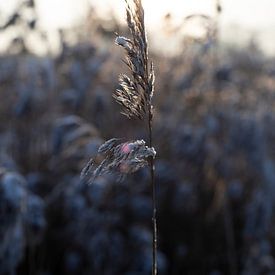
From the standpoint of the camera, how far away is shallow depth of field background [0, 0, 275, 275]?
4.57m

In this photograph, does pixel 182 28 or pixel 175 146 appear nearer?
pixel 182 28

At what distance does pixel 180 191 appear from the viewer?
5320mm

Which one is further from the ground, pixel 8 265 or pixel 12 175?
pixel 12 175

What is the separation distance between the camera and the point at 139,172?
505 centimetres

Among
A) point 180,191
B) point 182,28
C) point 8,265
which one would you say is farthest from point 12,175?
point 180,191

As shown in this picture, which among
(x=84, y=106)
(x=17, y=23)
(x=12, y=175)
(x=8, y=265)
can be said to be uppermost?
(x=17, y=23)

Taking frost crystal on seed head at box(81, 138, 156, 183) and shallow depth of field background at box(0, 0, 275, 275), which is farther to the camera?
shallow depth of field background at box(0, 0, 275, 275)

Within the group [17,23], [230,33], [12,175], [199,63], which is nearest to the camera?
[12,175]

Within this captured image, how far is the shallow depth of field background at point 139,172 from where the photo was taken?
180 inches

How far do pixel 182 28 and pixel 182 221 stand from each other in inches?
91.4

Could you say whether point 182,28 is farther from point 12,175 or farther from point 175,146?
point 175,146

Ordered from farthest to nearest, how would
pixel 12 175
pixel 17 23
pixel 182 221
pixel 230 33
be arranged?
pixel 230 33 → pixel 182 221 → pixel 17 23 → pixel 12 175

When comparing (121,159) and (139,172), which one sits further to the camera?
(139,172)

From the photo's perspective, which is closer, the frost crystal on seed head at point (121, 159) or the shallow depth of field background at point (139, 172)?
the frost crystal on seed head at point (121, 159)
